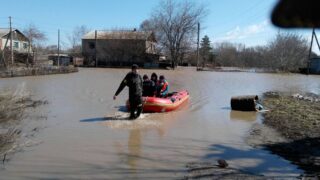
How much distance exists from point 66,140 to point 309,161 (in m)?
5.78

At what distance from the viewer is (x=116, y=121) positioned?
42.4 feet

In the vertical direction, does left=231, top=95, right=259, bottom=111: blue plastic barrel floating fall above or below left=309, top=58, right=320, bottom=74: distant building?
below

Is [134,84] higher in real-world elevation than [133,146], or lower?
higher

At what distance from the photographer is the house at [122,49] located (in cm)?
6881

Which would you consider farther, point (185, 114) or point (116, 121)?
point (185, 114)

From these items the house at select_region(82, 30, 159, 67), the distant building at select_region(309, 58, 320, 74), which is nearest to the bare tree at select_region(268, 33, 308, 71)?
the distant building at select_region(309, 58, 320, 74)

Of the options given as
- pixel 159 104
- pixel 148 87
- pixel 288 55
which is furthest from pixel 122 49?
pixel 159 104

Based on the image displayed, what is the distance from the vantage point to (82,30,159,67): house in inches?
2709

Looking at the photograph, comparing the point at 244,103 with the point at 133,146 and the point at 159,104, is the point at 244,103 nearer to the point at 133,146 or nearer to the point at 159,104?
the point at 159,104

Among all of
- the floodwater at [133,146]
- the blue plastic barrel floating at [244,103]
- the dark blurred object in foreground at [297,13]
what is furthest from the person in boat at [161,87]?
the dark blurred object in foreground at [297,13]

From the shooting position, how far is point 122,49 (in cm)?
6944

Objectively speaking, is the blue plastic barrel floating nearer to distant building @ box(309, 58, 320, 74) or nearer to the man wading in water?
the man wading in water

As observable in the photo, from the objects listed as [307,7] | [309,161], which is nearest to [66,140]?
[309,161]

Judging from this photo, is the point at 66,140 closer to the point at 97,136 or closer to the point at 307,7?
the point at 97,136
